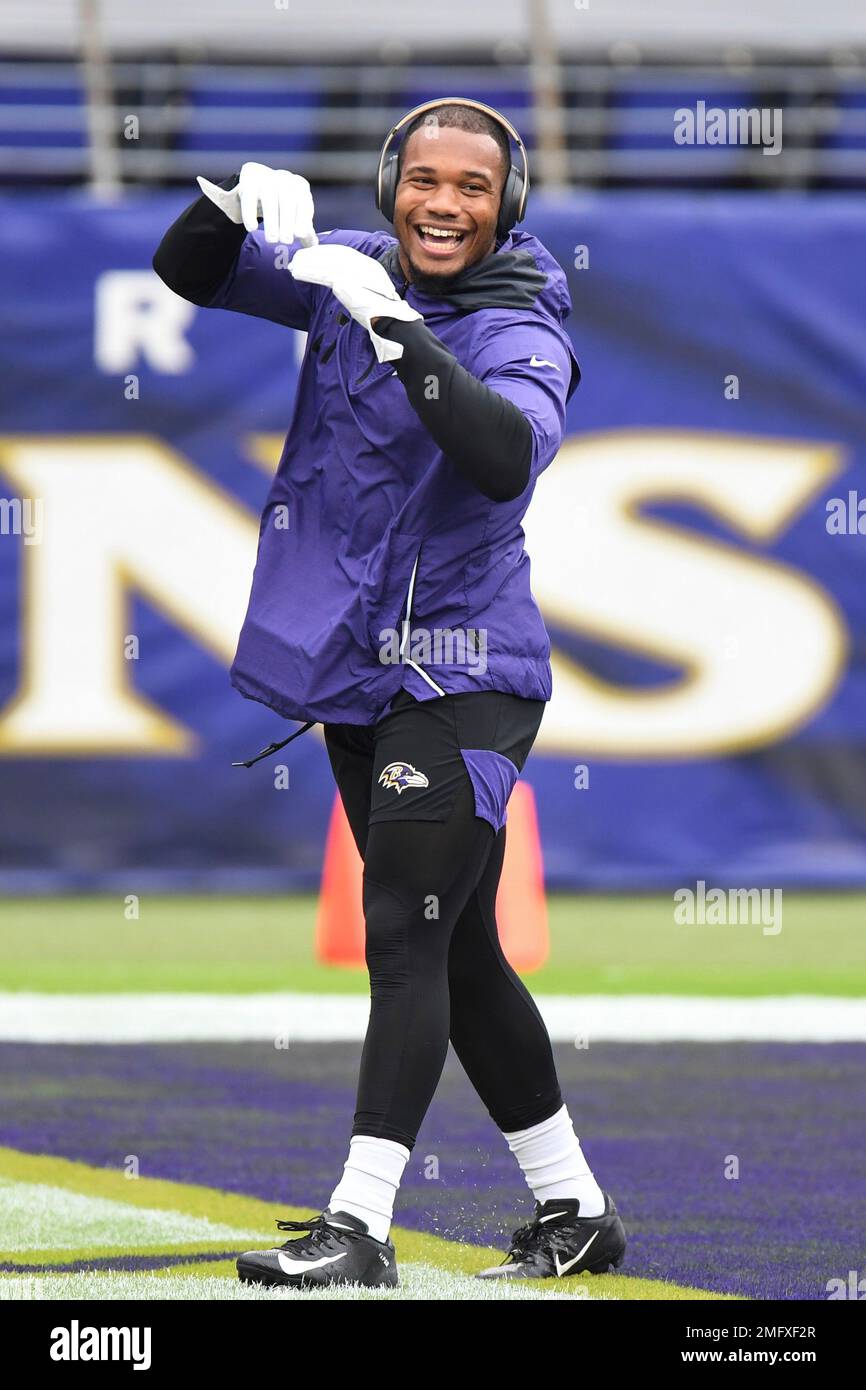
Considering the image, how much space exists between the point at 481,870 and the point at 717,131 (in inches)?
395

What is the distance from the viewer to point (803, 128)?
12.7 m

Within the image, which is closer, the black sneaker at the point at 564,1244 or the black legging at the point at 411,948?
the black legging at the point at 411,948

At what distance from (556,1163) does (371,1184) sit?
1.57 ft

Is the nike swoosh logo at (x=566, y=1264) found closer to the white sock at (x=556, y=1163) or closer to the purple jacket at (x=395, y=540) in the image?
the white sock at (x=556, y=1163)

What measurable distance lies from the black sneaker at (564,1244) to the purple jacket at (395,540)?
89 centimetres

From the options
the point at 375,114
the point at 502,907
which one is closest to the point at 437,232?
the point at 502,907

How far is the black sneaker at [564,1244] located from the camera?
392 cm

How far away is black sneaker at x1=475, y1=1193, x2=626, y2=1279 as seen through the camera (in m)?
3.92

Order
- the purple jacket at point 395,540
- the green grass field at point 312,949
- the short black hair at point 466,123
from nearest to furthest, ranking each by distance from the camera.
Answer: the purple jacket at point 395,540 → the short black hair at point 466,123 → the green grass field at point 312,949

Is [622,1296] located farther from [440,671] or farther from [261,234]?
[261,234]

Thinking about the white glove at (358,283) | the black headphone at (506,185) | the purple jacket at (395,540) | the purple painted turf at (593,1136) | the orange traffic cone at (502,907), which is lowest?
the purple painted turf at (593,1136)

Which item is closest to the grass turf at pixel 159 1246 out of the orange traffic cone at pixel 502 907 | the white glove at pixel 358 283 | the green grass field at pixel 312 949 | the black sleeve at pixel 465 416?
the black sleeve at pixel 465 416

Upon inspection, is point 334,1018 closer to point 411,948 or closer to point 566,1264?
point 566,1264

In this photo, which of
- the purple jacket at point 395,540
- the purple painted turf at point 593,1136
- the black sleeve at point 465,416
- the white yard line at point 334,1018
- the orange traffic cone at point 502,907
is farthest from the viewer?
the orange traffic cone at point 502,907
